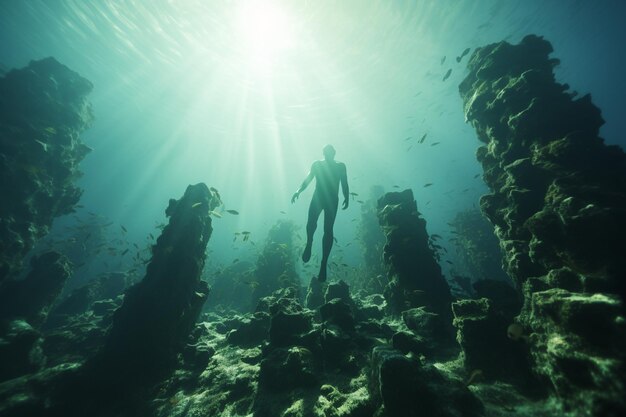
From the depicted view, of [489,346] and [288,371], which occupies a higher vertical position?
[489,346]


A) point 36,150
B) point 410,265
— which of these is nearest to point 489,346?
point 410,265

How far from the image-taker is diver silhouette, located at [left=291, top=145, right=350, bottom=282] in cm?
724

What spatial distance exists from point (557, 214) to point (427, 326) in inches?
191

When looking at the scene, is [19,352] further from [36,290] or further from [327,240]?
[327,240]

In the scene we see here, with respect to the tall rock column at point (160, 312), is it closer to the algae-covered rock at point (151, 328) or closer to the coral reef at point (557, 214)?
the algae-covered rock at point (151, 328)

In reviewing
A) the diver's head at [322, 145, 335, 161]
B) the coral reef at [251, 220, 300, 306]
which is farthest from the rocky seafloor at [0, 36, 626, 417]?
the coral reef at [251, 220, 300, 306]

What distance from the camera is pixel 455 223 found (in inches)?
1230

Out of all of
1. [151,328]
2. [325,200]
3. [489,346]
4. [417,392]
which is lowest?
[417,392]

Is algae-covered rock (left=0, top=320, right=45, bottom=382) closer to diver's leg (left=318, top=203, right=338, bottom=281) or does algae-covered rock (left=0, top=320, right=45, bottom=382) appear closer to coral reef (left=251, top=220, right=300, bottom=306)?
diver's leg (left=318, top=203, right=338, bottom=281)

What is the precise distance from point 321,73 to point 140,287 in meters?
30.5

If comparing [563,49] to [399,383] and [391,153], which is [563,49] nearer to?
[391,153]

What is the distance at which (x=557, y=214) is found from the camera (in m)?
7.01

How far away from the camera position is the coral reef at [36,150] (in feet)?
45.7

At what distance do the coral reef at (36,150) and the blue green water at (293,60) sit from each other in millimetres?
12896
